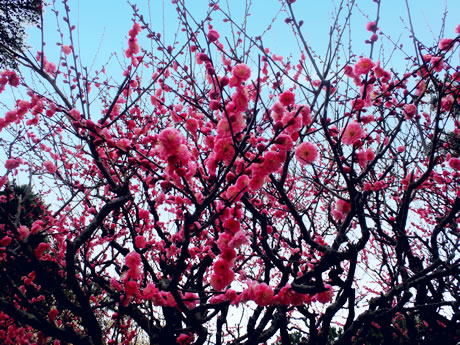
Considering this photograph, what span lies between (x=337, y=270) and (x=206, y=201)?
1470 mm

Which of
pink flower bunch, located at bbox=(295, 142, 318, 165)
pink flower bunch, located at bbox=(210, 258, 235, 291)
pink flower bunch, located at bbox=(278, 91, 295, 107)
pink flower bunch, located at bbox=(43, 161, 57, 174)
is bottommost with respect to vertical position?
pink flower bunch, located at bbox=(210, 258, 235, 291)

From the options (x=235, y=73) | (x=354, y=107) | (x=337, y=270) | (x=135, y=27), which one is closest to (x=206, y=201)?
(x=235, y=73)

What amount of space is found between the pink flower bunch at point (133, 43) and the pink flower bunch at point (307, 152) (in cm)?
274

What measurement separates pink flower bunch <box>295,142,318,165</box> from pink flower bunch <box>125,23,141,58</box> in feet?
8.99

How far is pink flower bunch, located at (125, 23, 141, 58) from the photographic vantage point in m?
4.26

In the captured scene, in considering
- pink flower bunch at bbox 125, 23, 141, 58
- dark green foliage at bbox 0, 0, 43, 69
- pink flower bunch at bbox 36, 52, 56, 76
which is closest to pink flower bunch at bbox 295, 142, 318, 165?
pink flower bunch at bbox 125, 23, 141, 58

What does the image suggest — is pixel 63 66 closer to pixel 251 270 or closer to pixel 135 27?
pixel 135 27

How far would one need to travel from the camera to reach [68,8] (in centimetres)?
414

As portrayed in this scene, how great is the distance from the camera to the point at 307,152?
2.99 metres

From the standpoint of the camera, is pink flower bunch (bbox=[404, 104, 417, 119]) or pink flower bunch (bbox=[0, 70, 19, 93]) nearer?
pink flower bunch (bbox=[404, 104, 417, 119])

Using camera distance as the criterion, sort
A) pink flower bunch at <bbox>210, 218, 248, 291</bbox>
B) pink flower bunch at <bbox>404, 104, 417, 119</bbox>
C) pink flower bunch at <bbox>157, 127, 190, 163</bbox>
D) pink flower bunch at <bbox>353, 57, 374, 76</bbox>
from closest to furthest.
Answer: pink flower bunch at <bbox>157, 127, 190, 163</bbox>, pink flower bunch at <bbox>210, 218, 248, 291</bbox>, pink flower bunch at <bbox>353, 57, 374, 76</bbox>, pink flower bunch at <bbox>404, 104, 417, 119</bbox>

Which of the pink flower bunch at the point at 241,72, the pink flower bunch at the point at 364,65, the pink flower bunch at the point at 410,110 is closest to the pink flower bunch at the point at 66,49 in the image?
the pink flower bunch at the point at 241,72

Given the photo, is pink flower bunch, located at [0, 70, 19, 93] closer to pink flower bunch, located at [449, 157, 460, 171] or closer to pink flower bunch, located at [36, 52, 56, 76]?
pink flower bunch, located at [36, 52, 56, 76]

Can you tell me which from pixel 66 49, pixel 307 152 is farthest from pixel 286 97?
pixel 66 49
